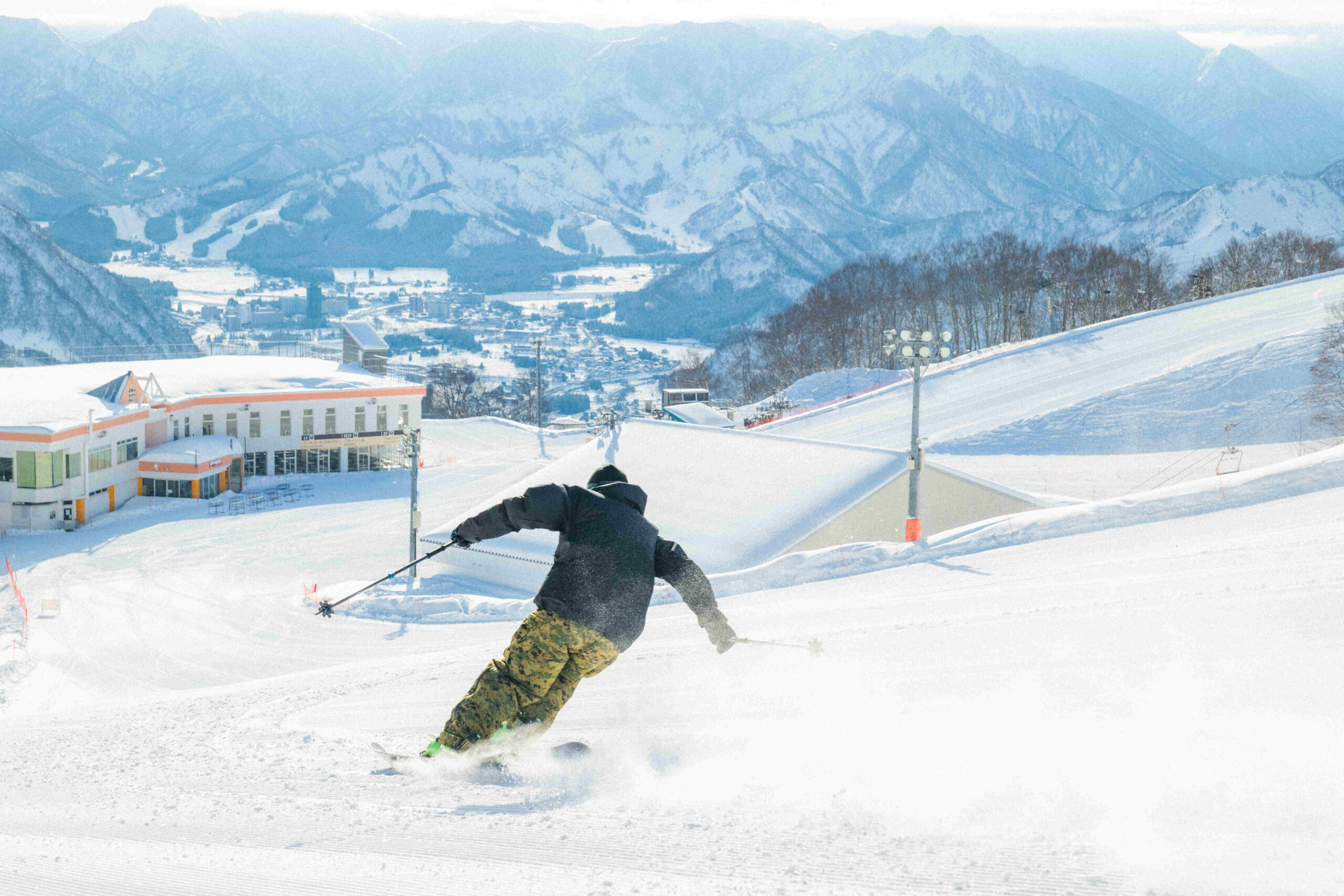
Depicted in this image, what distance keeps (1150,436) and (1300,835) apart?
48.6 metres

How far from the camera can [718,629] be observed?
6.93 meters

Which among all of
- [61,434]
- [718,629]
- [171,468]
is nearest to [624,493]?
[718,629]

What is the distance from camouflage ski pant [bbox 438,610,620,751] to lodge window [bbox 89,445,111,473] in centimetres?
4294

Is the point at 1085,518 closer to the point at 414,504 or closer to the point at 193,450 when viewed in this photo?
the point at 414,504

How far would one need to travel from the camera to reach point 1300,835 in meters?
4.66

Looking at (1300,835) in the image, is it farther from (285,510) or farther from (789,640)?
(285,510)

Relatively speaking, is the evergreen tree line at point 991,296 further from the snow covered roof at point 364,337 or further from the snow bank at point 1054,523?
the snow bank at point 1054,523

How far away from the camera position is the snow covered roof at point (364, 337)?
2621 inches

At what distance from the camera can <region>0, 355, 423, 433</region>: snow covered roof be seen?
43.6m

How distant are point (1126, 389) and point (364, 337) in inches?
1689

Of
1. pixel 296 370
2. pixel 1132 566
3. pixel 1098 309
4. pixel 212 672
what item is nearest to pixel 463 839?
pixel 1132 566

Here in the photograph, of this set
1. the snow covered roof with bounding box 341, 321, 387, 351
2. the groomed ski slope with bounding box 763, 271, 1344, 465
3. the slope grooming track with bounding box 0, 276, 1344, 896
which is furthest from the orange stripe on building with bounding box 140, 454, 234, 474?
the slope grooming track with bounding box 0, 276, 1344, 896

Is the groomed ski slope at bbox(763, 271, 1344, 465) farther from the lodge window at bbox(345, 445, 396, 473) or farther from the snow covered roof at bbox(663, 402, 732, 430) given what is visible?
the lodge window at bbox(345, 445, 396, 473)

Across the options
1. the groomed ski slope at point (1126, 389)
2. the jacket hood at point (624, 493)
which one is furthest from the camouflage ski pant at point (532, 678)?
the groomed ski slope at point (1126, 389)
